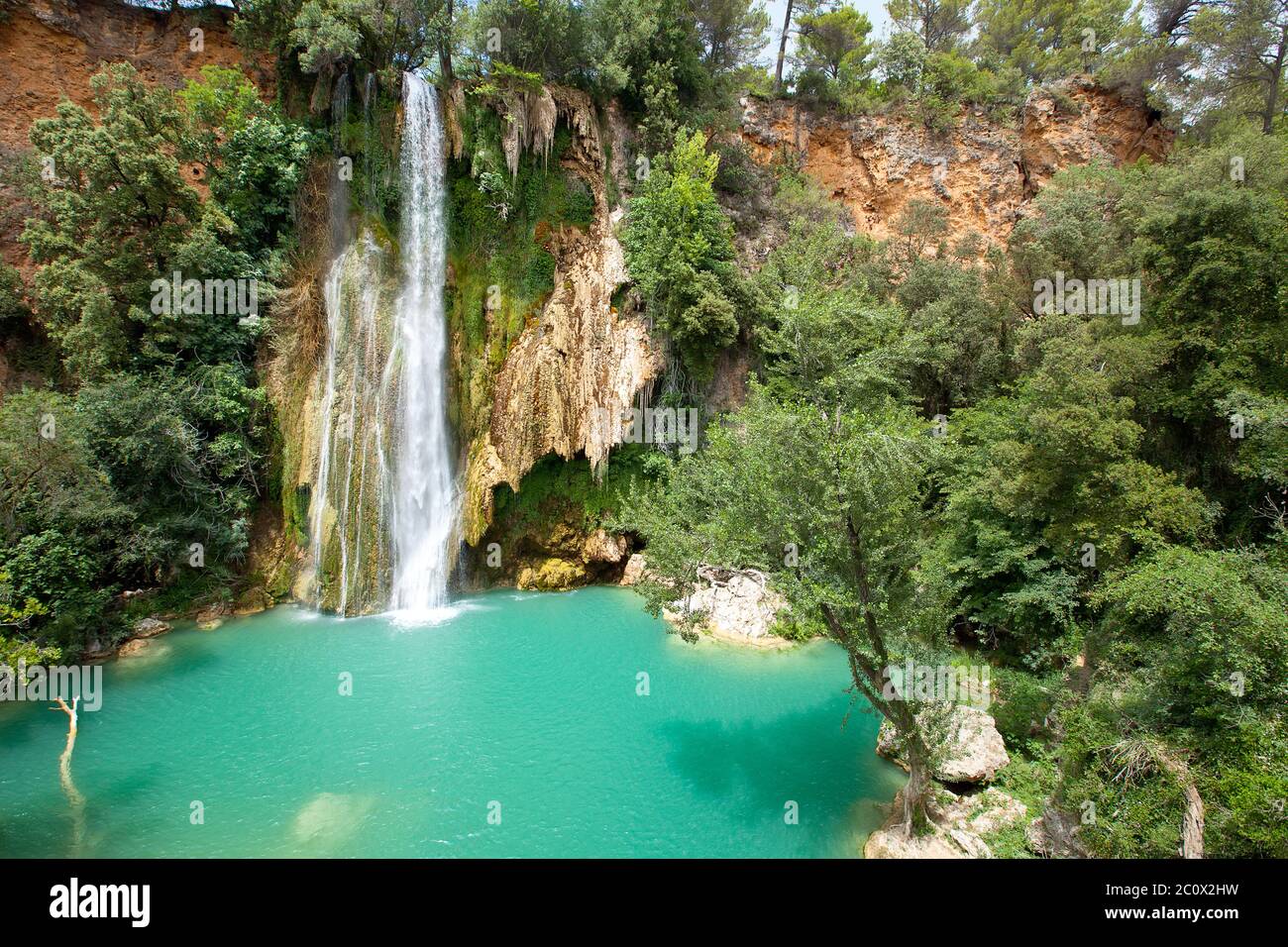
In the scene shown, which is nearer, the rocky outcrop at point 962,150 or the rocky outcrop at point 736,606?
the rocky outcrop at point 736,606

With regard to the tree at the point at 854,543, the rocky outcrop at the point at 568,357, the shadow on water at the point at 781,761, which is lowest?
the shadow on water at the point at 781,761

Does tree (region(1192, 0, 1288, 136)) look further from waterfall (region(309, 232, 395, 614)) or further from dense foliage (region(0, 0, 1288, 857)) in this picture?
waterfall (region(309, 232, 395, 614))

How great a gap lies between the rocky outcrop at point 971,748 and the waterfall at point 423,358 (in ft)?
45.7

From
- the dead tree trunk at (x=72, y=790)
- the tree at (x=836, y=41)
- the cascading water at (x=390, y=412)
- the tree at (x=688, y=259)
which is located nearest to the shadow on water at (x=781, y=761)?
the dead tree trunk at (x=72, y=790)

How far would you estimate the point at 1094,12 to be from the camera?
89.0ft

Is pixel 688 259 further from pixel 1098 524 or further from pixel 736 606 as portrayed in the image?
pixel 1098 524

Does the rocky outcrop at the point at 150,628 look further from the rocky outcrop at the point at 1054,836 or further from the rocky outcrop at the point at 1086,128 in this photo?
the rocky outcrop at the point at 1086,128

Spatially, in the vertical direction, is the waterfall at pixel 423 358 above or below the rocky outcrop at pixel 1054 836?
above

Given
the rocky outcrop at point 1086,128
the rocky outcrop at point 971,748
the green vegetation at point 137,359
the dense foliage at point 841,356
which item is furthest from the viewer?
the rocky outcrop at point 1086,128

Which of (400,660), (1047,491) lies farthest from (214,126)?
(1047,491)

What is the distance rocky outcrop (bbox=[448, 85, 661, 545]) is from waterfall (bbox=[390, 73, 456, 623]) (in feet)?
3.04

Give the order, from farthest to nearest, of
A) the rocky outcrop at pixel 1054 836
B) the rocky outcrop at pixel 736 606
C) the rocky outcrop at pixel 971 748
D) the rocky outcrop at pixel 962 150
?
the rocky outcrop at pixel 962 150 < the rocky outcrop at pixel 736 606 < the rocky outcrop at pixel 971 748 < the rocky outcrop at pixel 1054 836

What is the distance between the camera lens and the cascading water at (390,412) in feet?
60.7
